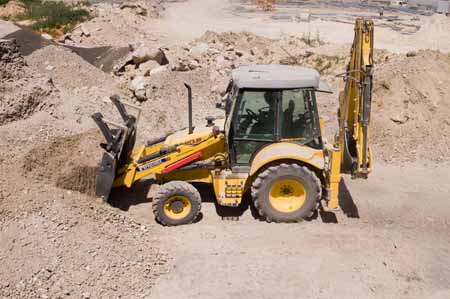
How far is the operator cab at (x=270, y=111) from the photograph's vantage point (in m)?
7.07

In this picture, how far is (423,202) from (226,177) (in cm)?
334

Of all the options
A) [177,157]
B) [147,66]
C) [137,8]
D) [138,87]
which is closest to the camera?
[177,157]

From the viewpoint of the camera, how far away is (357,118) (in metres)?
7.73

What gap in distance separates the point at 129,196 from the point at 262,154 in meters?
2.48

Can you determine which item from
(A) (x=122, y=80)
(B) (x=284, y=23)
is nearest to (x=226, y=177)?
(A) (x=122, y=80)

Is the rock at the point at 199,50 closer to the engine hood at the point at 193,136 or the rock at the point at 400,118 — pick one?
the rock at the point at 400,118

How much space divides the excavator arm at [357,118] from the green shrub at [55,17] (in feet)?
54.5

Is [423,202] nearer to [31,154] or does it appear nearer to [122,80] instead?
[31,154]

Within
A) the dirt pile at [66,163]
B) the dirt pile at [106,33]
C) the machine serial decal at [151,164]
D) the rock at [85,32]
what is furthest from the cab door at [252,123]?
the rock at [85,32]

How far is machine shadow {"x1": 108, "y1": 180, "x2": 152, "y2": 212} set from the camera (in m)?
8.14

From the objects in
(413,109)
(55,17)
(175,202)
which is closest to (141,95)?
(175,202)

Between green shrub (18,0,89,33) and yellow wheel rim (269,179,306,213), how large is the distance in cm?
1698

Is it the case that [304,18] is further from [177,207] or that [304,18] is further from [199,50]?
[177,207]

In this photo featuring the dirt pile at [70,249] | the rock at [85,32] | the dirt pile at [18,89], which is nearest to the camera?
the dirt pile at [70,249]
